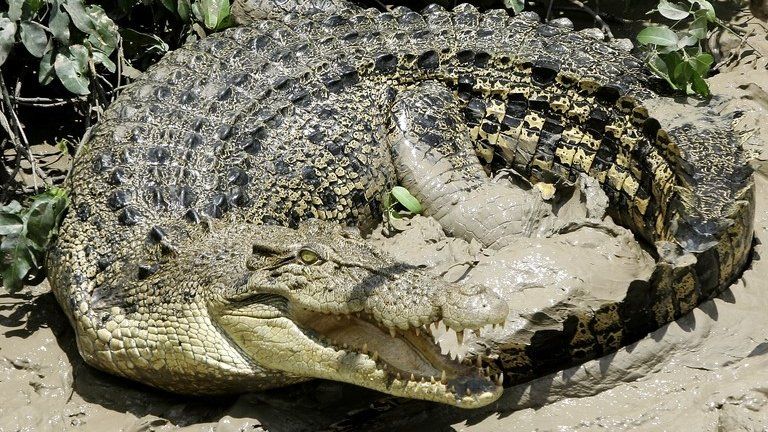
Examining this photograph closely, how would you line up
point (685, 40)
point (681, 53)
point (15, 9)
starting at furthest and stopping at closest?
point (685, 40) → point (681, 53) → point (15, 9)

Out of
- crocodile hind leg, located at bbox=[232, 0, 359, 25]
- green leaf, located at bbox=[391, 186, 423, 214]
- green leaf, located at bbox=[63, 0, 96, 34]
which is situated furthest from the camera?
crocodile hind leg, located at bbox=[232, 0, 359, 25]

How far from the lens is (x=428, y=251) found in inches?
209

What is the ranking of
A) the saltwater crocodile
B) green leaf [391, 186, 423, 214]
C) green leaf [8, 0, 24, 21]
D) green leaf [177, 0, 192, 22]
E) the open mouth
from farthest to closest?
green leaf [177, 0, 192, 22], green leaf [391, 186, 423, 214], green leaf [8, 0, 24, 21], the saltwater crocodile, the open mouth

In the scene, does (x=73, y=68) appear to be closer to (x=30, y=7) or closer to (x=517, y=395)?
(x=30, y=7)

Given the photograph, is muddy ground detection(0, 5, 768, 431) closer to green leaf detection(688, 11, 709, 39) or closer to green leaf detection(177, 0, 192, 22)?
green leaf detection(688, 11, 709, 39)

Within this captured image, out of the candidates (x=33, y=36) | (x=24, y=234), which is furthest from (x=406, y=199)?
(x=33, y=36)

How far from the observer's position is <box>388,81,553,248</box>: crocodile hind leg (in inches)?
211

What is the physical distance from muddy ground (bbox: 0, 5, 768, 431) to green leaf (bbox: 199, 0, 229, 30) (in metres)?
1.98

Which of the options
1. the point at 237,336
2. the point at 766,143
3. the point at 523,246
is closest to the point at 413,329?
the point at 237,336

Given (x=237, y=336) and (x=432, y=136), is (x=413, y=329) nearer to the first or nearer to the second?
(x=237, y=336)

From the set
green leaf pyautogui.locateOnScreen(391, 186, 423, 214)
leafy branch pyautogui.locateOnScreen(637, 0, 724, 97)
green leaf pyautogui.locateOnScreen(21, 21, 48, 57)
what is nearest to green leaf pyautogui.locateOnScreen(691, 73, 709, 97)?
leafy branch pyautogui.locateOnScreen(637, 0, 724, 97)

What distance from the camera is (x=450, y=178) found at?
18.0ft

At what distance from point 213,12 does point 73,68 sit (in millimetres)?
1073

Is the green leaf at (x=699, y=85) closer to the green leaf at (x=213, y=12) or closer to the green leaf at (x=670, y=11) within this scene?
the green leaf at (x=670, y=11)
